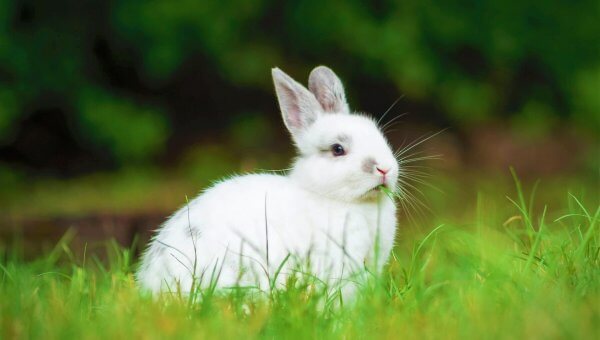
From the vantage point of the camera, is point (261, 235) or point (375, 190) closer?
point (261, 235)

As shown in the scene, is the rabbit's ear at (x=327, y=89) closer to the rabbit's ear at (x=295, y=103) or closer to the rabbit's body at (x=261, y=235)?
the rabbit's ear at (x=295, y=103)

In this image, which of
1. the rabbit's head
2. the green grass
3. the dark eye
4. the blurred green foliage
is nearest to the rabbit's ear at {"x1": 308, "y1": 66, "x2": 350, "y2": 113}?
the rabbit's head

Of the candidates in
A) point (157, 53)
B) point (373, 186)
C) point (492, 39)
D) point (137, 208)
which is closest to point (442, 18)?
point (492, 39)

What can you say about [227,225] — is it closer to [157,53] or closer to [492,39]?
[157,53]

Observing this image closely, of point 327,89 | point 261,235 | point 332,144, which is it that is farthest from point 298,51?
point 261,235

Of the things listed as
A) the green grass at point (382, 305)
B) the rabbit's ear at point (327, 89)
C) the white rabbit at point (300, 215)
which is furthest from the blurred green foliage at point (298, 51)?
the green grass at point (382, 305)

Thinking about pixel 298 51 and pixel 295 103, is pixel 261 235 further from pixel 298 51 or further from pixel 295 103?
pixel 298 51

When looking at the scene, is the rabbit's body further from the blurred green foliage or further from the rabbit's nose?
the blurred green foliage
